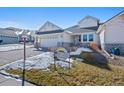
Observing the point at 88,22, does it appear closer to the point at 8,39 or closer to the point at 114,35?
the point at 114,35

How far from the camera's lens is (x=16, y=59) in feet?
14.0

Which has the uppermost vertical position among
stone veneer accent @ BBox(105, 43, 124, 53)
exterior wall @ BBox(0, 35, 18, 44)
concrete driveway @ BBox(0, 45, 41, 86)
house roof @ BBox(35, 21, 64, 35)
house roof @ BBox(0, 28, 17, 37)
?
house roof @ BBox(35, 21, 64, 35)

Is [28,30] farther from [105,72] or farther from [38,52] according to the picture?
[105,72]

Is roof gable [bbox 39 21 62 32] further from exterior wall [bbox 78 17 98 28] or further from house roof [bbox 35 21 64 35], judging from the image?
exterior wall [bbox 78 17 98 28]

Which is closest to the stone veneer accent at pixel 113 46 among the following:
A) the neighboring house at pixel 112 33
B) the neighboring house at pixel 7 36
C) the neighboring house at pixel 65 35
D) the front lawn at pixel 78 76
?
the neighboring house at pixel 112 33

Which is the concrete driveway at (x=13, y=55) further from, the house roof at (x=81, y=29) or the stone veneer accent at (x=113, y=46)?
the stone veneer accent at (x=113, y=46)

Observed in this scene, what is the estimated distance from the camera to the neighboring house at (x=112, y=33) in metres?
4.03

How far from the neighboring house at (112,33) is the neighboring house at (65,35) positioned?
5.9 inches

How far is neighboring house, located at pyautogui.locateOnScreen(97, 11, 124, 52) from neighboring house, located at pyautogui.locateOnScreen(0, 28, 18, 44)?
5.93 ft

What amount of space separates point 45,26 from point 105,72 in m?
1.50

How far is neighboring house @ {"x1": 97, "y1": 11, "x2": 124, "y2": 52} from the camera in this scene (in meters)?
4.03

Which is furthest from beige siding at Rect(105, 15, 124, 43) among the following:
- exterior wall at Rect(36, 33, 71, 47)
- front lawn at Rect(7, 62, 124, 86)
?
exterior wall at Rect(36, 33, 71, 47)

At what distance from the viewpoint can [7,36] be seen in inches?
165

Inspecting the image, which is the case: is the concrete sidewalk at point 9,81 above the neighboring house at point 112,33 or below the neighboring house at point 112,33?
below
